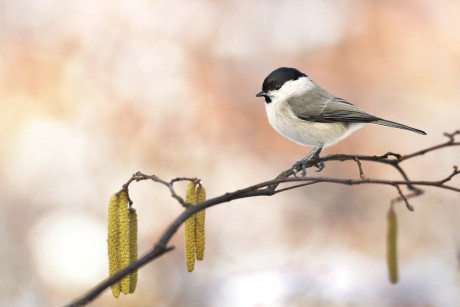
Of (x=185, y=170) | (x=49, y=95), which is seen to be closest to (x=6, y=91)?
(x=49, y=95)

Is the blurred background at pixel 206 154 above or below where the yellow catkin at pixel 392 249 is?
above

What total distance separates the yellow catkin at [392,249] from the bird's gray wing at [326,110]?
806 mm

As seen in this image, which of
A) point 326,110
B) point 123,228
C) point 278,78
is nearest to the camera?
point 123,228

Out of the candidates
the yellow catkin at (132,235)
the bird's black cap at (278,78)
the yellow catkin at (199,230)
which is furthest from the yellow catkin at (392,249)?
the bird's black cap at (278,78)

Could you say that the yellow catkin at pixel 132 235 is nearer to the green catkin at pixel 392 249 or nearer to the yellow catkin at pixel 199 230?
the yellow catkin at pixel 199 230

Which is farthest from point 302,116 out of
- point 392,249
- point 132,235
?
point 132,235

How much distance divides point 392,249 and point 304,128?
89cm

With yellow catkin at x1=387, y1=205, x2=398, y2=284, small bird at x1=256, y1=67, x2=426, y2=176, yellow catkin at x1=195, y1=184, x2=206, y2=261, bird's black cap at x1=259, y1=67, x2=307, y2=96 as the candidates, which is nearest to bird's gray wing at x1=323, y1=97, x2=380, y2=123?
small bird at x1=256, y1=67, x2=426, y2=176

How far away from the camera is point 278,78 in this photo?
2.02m

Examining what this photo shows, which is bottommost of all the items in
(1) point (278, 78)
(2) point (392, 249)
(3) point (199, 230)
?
(2) point (392, 249)

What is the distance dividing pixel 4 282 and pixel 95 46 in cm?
135

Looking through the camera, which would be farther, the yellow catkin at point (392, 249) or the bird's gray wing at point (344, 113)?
the bird's gray wing at point (344, 113)

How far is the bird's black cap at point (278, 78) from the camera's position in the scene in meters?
2.01

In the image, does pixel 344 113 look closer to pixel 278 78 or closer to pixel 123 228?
pixel 278 78
